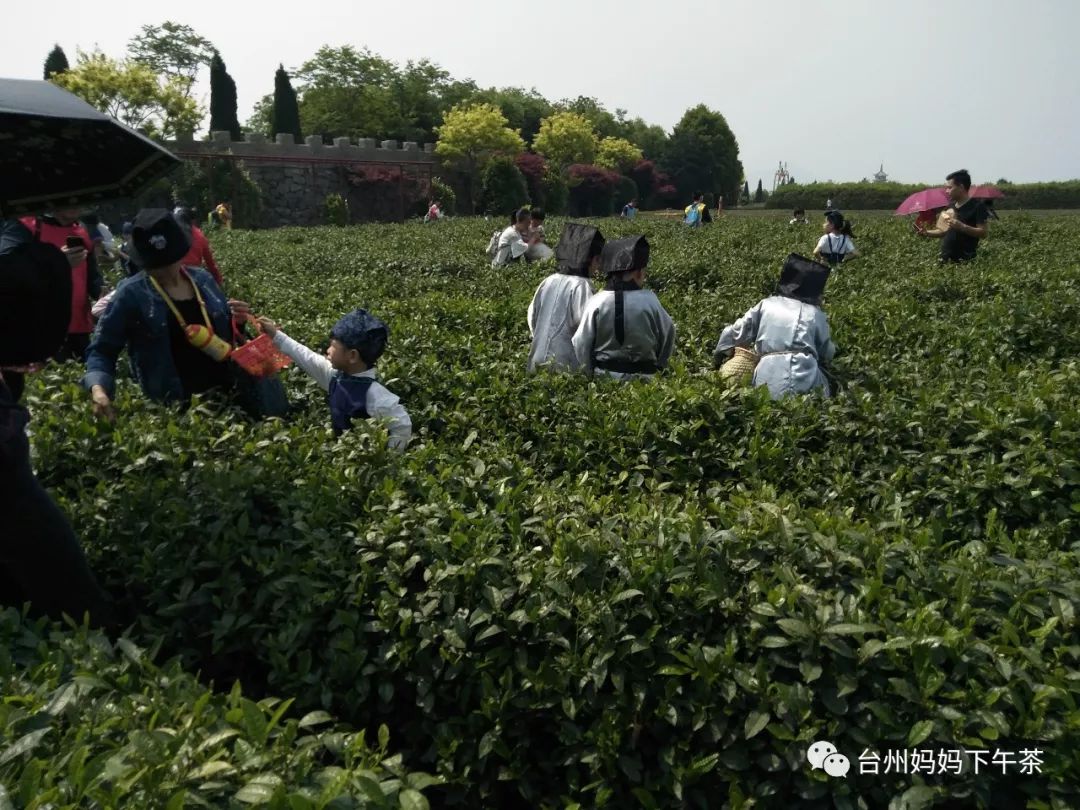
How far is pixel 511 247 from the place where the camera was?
39.0 ft

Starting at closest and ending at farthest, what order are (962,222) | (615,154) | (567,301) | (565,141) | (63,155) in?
(63,155) → (567,301) → (962,222) → (565,141) → (615,154)

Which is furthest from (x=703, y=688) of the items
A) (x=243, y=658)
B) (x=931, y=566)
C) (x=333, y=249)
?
(x=333, y=249)

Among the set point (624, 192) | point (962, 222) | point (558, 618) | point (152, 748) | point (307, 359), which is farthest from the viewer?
point (624, 192)

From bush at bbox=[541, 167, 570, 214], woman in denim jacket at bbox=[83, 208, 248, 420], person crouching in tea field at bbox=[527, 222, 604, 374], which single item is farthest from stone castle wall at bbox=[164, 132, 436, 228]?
woman in denim jacket at bbox=[83, 208, 248, 420]

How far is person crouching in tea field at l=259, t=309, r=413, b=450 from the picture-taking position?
404 centimetres

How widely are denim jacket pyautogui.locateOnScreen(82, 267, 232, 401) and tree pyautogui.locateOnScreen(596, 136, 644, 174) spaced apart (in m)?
60.0

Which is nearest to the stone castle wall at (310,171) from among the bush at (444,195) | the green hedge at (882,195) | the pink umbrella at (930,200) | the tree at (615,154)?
the bush at (444,195)

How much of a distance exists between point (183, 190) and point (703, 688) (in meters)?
35.8

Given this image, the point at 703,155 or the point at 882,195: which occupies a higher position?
the point at 703,155

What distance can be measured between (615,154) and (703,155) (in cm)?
1571

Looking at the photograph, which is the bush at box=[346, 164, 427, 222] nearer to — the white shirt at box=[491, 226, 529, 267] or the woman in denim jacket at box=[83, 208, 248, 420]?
the white shirt at box=[491, 226, 529, 267]

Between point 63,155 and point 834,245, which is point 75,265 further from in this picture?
point 834,245

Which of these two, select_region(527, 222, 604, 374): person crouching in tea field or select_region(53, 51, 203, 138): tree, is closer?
select_region(527, 222, 604, 374): person crouching in tea field

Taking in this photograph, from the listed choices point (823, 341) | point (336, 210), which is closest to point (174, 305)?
point (823, 341)
